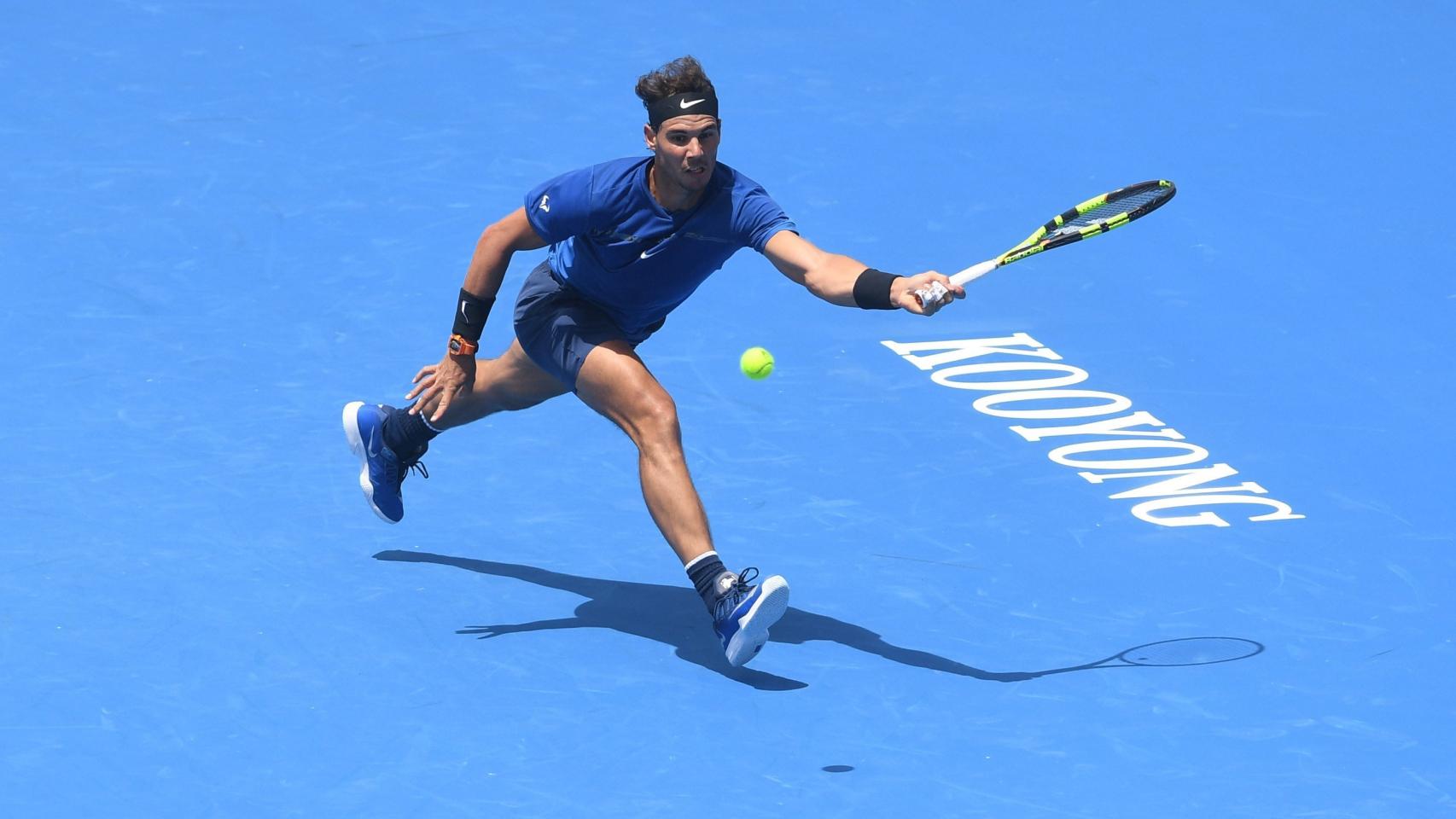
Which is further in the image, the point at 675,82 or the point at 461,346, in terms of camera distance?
the point at 461,346

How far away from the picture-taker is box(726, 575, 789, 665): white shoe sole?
573cm

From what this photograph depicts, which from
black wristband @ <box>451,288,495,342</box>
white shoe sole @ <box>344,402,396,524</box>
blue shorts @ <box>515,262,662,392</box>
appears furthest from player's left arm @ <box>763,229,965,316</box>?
white shoe sole @ <box>344,402,396,524</box>

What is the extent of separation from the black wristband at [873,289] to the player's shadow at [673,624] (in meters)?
1.19

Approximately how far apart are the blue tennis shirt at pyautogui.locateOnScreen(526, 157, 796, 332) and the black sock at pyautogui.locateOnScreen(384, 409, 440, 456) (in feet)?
3.17

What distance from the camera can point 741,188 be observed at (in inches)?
247

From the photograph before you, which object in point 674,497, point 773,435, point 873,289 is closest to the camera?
point 873,289

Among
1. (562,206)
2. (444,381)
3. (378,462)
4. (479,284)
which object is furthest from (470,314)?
(378,462)

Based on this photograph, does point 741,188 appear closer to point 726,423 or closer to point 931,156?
point 726,423

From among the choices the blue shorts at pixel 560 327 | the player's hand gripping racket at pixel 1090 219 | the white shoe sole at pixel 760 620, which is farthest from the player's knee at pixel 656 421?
the player's hand gripping racket at pixel 1090 219

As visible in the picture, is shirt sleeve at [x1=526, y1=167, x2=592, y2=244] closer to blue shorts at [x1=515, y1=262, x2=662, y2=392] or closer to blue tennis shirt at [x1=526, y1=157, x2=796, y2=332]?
blue tennis shirt at [x1=526, y1=157, x2=796, y2=332]

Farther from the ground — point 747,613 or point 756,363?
point 756,363

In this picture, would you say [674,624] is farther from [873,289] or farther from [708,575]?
[873,289]

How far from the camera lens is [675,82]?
6.15 m

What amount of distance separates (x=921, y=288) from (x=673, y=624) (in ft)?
5.23
